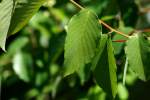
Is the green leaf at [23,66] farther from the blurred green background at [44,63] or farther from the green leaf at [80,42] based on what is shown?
the green leaf at [80,42]

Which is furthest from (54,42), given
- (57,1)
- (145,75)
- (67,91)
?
(145,75)

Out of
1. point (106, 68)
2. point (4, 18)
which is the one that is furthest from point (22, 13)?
point (106, 68)

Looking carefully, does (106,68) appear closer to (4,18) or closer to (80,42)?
(80,42)

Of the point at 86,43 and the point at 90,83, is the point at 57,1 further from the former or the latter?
the point at 86,43

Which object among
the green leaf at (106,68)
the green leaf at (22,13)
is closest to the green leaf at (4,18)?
the green leaf at (22,13)

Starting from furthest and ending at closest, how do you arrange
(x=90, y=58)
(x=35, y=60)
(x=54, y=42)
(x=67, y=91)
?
1. (x=67, y=91)
2. (x=35, y=60)
3. (x=54, y=42)
4. (x=90, y=58)

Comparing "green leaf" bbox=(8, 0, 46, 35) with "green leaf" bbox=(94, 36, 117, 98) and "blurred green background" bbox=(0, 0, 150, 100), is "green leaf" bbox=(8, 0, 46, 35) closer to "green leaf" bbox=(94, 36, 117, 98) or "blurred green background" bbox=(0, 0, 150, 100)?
"green leaf" bbox=(94, 36, 117, 98)
